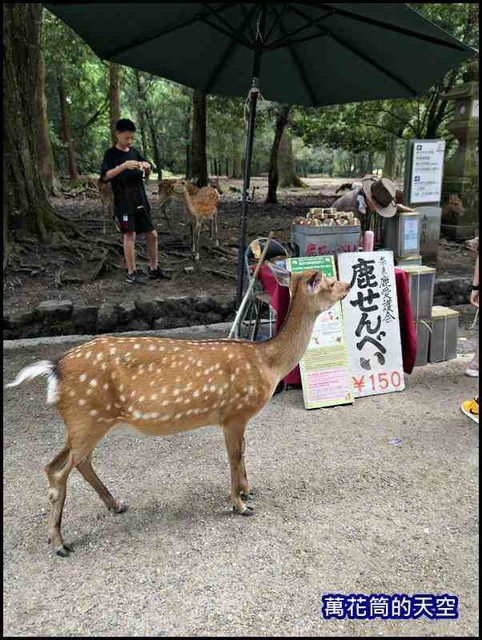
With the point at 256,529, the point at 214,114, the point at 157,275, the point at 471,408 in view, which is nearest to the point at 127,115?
the point at 214,114

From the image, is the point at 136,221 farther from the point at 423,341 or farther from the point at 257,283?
the point at 423,341

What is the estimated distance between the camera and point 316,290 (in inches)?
104

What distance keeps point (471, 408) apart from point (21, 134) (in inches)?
238

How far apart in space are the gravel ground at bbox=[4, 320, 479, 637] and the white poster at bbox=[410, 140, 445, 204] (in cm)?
393

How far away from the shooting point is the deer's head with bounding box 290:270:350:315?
2.62 m

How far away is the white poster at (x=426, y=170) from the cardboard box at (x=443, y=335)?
2595 millimetres

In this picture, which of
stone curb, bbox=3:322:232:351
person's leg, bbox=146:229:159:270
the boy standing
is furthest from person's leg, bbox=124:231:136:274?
stone curb, bbox=3:322:232:351

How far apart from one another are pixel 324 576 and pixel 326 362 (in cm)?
185

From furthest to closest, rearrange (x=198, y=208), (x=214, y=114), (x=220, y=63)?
(x=214, y=114) → (x=198, y=208) → (x=220, y=63)

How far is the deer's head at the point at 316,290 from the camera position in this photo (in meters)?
2.62

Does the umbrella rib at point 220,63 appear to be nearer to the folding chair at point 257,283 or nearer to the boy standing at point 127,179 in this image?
the boy standing at point 127,179

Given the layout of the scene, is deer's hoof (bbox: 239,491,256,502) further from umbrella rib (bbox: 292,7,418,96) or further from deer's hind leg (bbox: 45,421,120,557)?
umbrella rib (bbox: 292,7,418,96)

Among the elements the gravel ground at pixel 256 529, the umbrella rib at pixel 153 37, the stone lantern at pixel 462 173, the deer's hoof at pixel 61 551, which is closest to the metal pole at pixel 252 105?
the umbrella rib at pixel 153 37

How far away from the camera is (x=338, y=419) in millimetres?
3629
